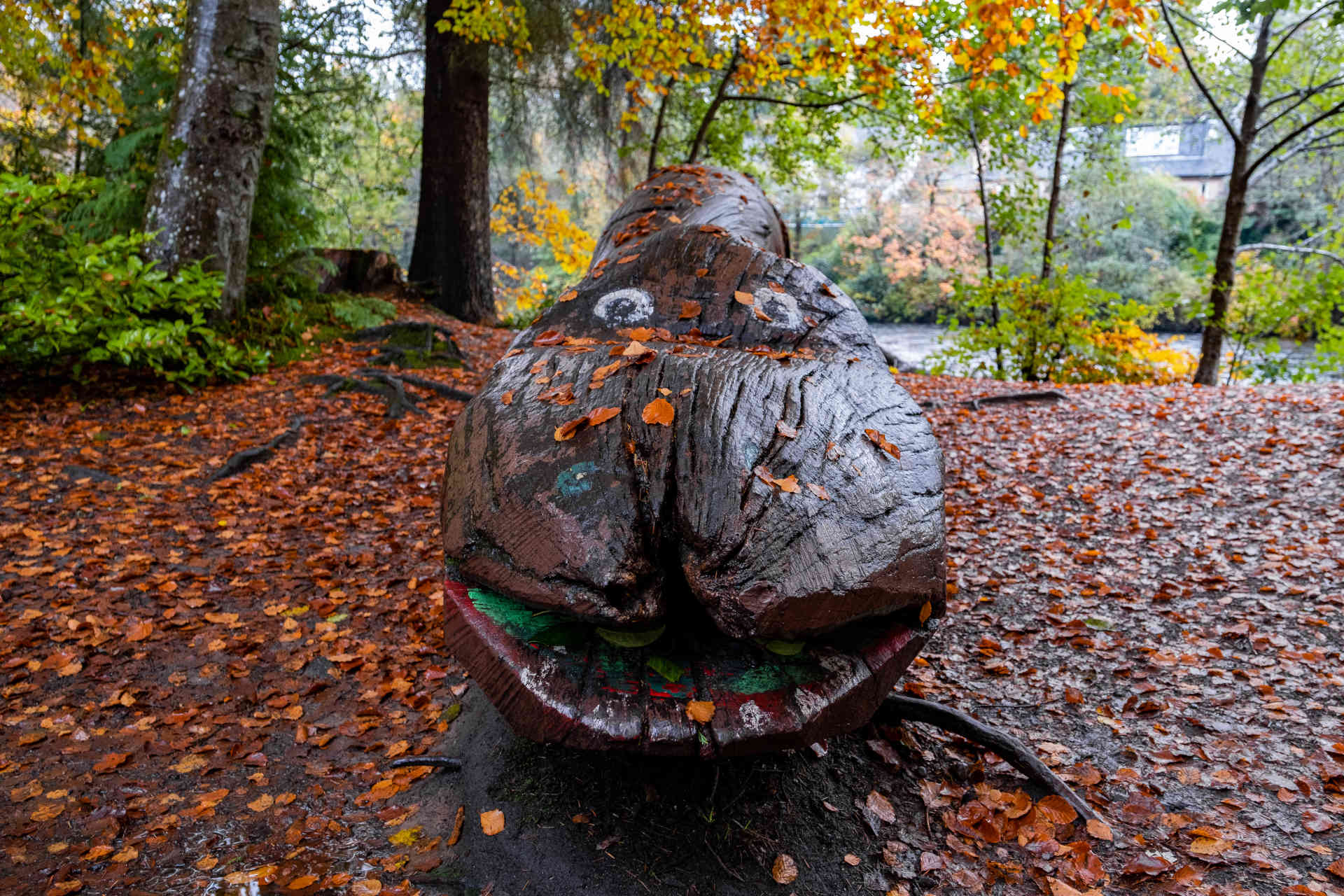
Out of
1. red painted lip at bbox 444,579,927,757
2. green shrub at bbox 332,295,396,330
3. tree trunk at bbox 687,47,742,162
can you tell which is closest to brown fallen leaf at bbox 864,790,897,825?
red painted lip at bbox 444,579,927,757

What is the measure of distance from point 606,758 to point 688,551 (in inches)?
40.9

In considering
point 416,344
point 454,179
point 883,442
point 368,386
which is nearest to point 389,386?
point 368,386

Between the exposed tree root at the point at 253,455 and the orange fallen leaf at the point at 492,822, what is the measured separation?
3.56 m

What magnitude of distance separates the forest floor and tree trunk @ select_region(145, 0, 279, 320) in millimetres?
1697

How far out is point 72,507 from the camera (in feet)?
13.8

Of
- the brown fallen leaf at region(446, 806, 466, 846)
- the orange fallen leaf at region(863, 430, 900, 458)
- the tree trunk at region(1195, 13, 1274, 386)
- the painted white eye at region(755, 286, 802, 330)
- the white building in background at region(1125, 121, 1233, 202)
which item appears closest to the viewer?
the orange fallen leaf at region(863, 430, 900, 458)

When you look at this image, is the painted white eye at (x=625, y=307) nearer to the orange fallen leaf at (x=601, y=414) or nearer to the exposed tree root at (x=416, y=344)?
the orange fallen leaf at (x=601, y=414)

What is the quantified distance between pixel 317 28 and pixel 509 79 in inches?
94.9

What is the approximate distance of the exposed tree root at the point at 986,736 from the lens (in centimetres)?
232

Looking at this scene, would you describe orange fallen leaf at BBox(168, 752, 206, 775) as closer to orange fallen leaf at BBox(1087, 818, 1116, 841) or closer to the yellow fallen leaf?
the yellow fallen leaf

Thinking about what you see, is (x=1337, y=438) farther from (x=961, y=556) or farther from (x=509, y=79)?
(x=509, y=79)

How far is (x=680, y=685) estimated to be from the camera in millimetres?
1718

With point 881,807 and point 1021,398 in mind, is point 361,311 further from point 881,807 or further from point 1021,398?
point 881,807

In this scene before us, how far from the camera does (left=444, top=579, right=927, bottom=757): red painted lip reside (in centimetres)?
162
